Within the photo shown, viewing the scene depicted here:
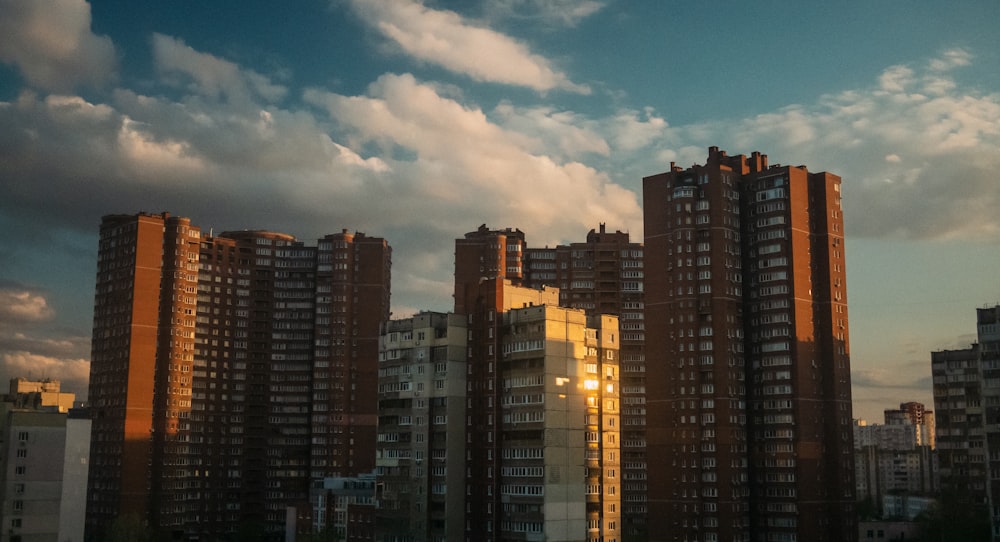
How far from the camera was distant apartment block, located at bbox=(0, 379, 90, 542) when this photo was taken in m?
134

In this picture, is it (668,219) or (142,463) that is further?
(142,463)

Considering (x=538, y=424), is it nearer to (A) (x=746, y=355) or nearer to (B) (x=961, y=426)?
(A) (x=746, y=355)

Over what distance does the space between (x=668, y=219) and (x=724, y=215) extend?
28.4 feet

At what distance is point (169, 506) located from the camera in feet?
628

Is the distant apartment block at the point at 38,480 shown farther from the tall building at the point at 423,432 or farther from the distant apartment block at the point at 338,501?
the tall building at the point at 423,432

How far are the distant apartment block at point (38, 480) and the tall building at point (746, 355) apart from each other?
84.8 metres

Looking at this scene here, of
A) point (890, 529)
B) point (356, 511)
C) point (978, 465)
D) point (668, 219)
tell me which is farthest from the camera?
point (890, 529)

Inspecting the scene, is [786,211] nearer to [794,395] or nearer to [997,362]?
[794,395]

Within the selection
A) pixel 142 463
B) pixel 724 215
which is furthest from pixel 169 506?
pixel 724 215

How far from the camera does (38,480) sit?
448 ft

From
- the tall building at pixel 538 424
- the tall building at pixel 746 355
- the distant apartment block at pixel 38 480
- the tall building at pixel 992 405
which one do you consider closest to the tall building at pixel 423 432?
the tall building at pixel 538 424

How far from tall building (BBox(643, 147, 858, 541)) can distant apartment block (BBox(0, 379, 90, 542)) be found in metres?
84.8

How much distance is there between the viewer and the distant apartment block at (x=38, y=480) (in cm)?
13362

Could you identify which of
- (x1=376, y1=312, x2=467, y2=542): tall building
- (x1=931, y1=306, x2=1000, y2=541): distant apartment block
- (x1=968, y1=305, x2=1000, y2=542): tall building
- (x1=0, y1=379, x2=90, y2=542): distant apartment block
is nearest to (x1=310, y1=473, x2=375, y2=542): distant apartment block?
(x1=376, y1=312, x2=467, y2=542): tall building
